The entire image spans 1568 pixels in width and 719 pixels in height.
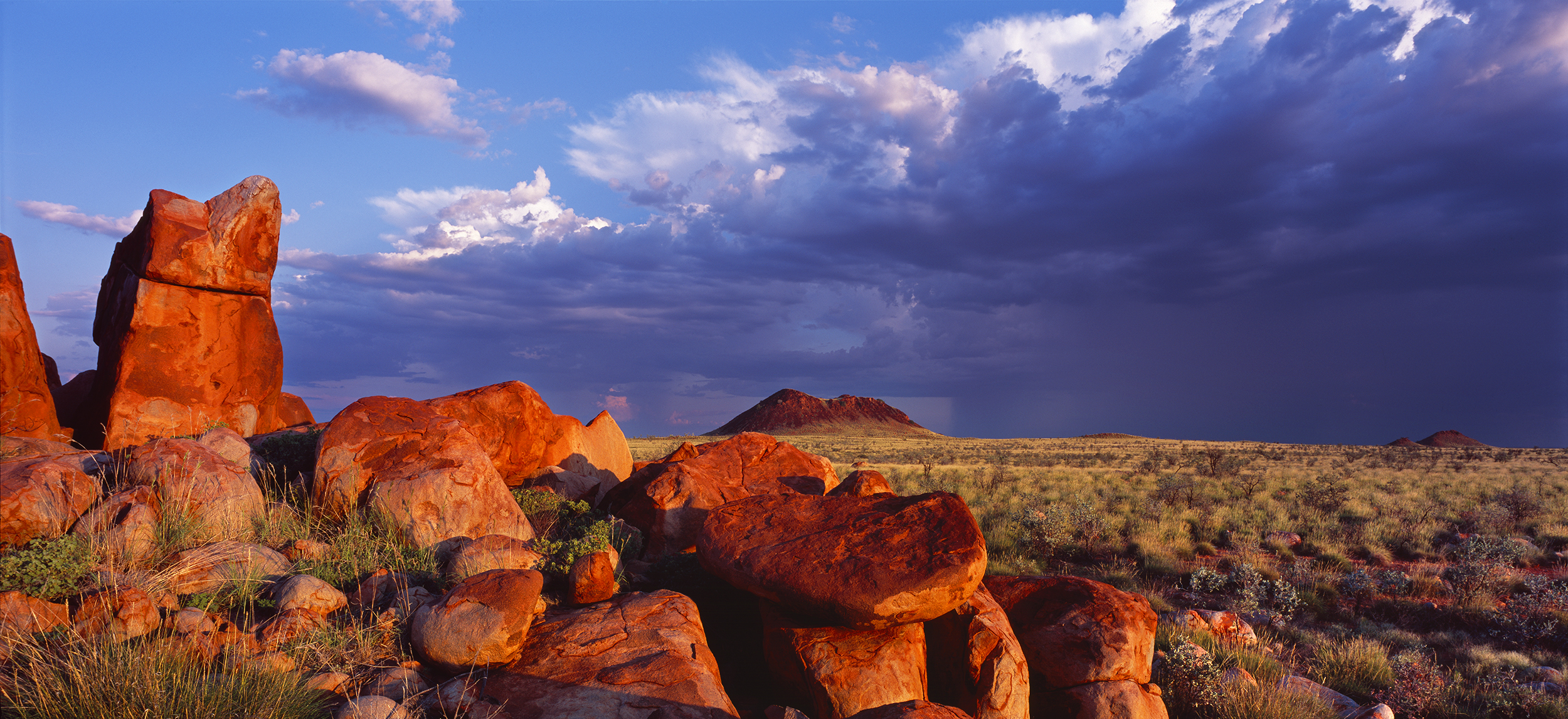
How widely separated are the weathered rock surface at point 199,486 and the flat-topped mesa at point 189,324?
5217 millimetres

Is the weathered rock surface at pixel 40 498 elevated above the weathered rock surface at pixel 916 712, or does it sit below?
above

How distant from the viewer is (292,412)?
17.8 meters

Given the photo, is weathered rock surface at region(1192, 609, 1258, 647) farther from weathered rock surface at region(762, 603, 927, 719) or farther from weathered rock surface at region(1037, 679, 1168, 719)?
weathered rock surface at region(762, 603, 927, 719)

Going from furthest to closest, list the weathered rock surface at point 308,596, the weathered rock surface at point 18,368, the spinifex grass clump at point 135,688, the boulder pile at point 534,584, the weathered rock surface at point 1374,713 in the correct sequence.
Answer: the weathered rock surface at point 18,368 → the weathered rock surface at point 1374,713 → the weathered rock surface at point 308,596 → the boulder pile at point 534,584 → the spinifex grass clump at point 135,688

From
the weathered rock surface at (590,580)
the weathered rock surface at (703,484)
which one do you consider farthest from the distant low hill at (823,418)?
the weathered rock surface at (590,580)

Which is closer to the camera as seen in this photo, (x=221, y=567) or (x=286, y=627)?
(x=286, y=627)

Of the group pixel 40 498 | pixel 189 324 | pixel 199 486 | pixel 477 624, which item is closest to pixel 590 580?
pixel 477 624

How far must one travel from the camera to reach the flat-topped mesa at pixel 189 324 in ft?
43.2

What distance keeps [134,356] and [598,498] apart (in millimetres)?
8718

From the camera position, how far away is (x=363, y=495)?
9445mm

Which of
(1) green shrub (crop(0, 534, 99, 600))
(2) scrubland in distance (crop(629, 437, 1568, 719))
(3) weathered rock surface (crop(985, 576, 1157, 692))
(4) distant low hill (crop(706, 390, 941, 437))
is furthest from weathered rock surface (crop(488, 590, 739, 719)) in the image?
(4) distant low hill (crop(706, 390, 941, 437))

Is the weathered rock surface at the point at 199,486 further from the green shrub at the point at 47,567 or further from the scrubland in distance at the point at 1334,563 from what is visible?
the scrubland in distance at the point at 1334,563

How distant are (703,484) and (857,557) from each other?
4.71 meters

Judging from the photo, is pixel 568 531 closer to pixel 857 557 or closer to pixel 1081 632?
pixel 857 557
